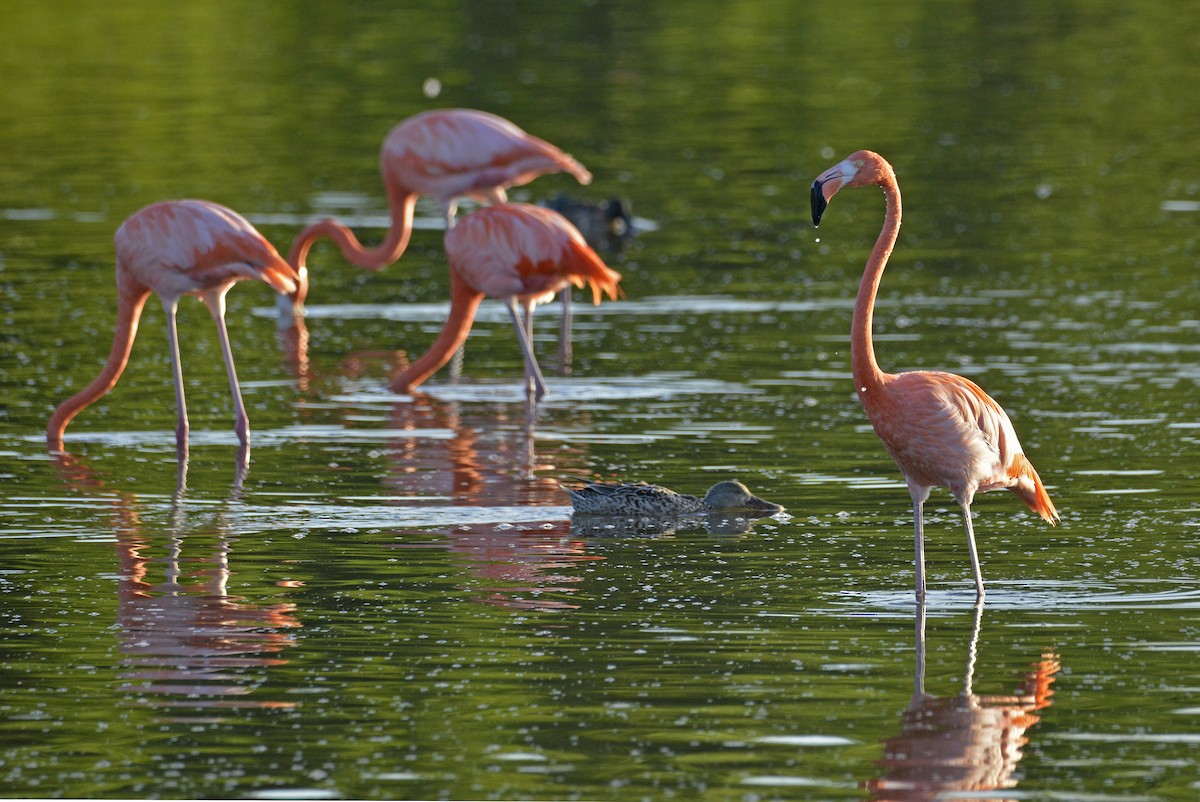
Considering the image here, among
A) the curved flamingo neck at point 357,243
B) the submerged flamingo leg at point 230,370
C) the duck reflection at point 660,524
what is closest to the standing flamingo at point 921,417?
the duck reflection at point 660,524

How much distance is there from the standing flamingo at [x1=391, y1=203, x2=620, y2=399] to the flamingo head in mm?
4860

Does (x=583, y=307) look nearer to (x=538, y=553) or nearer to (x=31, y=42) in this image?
(x=538, y=553)

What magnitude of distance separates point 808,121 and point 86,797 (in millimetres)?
19985

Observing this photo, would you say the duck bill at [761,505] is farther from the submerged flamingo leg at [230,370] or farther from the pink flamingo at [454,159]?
the pink flamingo at [454,159]

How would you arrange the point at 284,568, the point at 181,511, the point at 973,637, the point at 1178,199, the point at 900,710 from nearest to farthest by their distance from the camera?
the point at 900,710, the point at 973,637, the point at 284,568, the point at 181,511, the point at 1178,199

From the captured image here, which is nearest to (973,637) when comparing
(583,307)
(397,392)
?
(397,392)

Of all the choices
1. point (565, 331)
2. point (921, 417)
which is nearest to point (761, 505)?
point (921, 417)

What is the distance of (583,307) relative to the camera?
1636cm

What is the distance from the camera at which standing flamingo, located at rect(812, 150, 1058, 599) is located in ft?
25.3

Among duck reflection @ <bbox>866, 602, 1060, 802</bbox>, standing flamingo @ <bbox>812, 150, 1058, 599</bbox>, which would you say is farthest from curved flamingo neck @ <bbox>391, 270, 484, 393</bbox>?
duck reflection @ <bbox>866, 602, 1060, 802</bbox>

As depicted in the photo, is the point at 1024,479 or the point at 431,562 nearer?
the point at 1024,479

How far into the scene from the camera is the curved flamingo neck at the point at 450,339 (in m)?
12.7

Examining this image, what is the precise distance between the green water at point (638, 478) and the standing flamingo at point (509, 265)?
0.40m

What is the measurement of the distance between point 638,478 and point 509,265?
2397 mm
